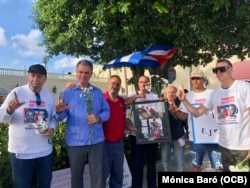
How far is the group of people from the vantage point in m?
3.44

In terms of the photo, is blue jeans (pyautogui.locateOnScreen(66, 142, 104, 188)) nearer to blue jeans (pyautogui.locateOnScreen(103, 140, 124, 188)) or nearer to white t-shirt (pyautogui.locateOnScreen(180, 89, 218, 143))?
blue jeans (pyautogui.locateOnScreen(103, 140, 124, 188))

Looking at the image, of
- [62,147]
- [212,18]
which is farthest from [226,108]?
[212,18]

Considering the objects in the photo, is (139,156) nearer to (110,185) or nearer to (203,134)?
(110,185)

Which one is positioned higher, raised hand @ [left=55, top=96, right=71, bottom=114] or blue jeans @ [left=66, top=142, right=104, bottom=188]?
raised hand @ [left=55, top=96, right=71, bottom=114]

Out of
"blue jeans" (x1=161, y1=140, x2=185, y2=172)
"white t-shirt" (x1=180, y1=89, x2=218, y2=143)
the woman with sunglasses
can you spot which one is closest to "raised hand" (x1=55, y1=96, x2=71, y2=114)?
the woman with sunglasses

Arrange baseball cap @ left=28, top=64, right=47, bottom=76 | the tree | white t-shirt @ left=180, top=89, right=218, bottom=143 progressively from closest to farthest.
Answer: baseball cap @ left=28, top=64, right=47, bottom=76 → white t-shirt @ left=180, top=89, right=218, bottom=143 → the tree

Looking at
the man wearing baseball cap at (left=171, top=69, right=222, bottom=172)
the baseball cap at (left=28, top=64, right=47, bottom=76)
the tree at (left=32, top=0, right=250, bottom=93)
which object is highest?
the tree at (left=32, top=0, right=250, bottom=93)

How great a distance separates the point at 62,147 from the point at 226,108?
259cm

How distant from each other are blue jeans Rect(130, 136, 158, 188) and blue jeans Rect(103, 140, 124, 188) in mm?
512

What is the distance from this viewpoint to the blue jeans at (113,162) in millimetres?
4367

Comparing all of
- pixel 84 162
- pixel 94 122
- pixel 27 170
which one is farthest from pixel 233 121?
pixel 27 170

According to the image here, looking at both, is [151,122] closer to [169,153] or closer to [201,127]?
[201,127]

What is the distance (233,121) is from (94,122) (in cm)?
157

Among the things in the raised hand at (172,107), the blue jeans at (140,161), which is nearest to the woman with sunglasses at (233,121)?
the raised hand at (172,107)
